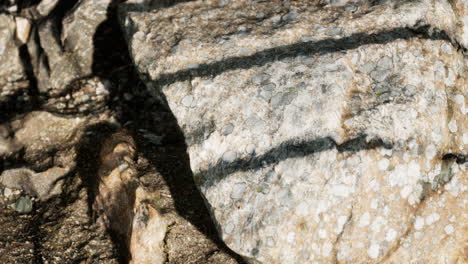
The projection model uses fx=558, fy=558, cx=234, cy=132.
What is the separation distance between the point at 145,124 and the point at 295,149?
6.32 feet

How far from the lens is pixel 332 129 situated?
3.84 meters

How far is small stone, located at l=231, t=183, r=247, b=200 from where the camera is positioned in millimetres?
3787

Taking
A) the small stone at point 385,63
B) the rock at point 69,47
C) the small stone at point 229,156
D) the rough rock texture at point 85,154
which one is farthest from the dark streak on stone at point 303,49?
the rock at point 69,47

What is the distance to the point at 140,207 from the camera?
4102mm

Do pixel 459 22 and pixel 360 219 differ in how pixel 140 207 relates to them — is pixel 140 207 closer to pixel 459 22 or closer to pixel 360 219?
pixel 360 219

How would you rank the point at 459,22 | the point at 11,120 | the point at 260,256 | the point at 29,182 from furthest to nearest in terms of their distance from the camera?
the point at 11,120 → the point at 29,182 → the point at 459,22 → the point at 260,256

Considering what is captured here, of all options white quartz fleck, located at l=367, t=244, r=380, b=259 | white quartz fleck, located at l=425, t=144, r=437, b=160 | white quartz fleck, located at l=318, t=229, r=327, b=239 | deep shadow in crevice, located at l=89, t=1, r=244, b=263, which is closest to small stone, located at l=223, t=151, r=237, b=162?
deep shadow in crevice, located at l=89, t=1, r=244, b=263

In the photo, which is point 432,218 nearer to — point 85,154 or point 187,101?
point 187,101

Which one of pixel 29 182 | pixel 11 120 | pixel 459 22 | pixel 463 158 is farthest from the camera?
pixel 11 120

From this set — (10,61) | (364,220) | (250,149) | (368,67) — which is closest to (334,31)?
(368,67)

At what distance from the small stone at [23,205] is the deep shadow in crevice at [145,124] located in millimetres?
504

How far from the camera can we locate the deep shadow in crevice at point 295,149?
379 centimetres

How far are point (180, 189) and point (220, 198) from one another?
2.56 feet

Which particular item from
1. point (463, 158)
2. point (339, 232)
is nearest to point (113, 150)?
point (339, 232)
